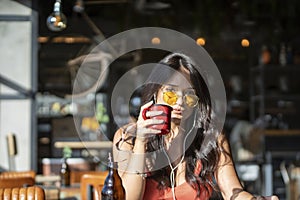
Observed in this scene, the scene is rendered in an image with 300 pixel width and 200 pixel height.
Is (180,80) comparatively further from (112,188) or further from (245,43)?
(245,43)

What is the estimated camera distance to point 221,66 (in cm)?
986

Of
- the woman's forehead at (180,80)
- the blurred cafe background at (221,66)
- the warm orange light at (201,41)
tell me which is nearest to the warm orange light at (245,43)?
the blurred cafe background at (221,66)

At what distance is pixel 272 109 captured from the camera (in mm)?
9117

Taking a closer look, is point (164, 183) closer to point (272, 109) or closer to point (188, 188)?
point (188, 188)

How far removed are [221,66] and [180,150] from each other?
7638 millimetres

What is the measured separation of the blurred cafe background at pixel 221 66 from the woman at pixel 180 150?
16.0 ft

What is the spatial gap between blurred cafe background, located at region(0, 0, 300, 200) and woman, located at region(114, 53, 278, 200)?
4882 mm

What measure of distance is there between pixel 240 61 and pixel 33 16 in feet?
13.2

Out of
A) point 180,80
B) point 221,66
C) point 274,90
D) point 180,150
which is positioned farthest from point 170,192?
point 221,66

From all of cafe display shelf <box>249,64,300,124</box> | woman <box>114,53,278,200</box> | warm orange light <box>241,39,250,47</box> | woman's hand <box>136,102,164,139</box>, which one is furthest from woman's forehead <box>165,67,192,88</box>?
warm orange light <box>241,39,250,47</box>

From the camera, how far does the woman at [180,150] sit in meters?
2.10

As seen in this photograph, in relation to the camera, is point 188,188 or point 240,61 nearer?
point 188,188

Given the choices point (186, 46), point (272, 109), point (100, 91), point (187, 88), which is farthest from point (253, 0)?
point (187, 88)

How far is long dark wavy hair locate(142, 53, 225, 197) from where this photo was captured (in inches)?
89.2
